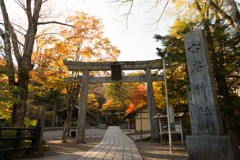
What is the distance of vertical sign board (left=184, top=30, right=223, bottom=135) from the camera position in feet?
17.1

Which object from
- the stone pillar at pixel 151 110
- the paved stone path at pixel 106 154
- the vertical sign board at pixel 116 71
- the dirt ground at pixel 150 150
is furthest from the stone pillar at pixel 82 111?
the stone pillar at pixel 151 110

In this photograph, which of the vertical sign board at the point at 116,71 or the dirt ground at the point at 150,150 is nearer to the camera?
the dirt ground at the point at 150,150

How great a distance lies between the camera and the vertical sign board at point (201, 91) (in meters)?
5.23

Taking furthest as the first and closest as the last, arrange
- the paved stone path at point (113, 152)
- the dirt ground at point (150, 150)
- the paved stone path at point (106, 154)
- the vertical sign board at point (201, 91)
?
the dirt ground at point (150, 150) → the paved stone path at point (113, 152) → the paved stone path at point (106, 154) → the vertical sign board at point (201, 91)

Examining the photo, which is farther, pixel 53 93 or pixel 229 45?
pixel 53 93

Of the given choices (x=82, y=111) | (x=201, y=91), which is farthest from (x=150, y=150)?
(x=82, y=111)

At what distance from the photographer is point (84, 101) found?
13.0 meters

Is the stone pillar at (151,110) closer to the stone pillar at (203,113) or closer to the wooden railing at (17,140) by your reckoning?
the stone pillar at (203,113)

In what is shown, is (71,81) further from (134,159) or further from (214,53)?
(214,53)

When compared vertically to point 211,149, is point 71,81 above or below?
above

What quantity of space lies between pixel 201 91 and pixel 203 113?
67cm

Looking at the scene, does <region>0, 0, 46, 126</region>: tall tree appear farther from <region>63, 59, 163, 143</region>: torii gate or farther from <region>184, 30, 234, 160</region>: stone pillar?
<region>184, 30, 234, 160</region>: stone pillar

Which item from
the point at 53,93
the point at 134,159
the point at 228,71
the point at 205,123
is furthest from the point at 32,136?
the point at 53,93

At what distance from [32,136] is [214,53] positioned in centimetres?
814
